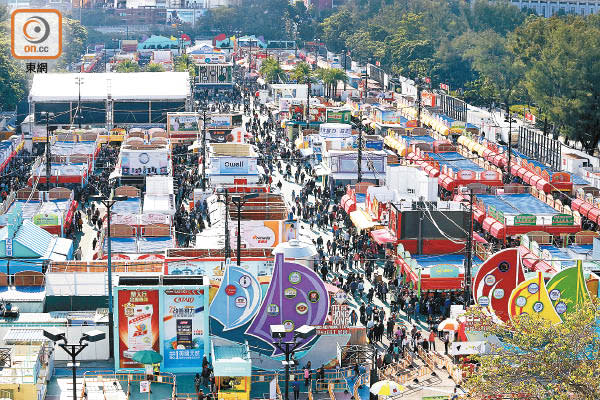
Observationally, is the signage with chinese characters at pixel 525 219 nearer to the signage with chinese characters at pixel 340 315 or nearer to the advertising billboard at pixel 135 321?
the signage with chinese characters at pixel 340 315

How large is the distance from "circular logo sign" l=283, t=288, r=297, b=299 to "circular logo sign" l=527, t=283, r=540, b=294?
7741 millimetres

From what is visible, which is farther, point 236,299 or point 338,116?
point 338,116

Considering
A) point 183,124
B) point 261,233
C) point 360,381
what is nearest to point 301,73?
point 183,124

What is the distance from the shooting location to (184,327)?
3806 cm

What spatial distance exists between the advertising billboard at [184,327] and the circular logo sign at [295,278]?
286 cm

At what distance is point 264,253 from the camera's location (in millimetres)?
44719

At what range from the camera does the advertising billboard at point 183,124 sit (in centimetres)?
8300

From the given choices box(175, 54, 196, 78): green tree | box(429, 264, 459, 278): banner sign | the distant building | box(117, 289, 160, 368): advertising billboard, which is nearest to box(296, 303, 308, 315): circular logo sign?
box(117, 289, 160, 368): advertising billboard

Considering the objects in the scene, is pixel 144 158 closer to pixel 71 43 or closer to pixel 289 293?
pixel 289 293

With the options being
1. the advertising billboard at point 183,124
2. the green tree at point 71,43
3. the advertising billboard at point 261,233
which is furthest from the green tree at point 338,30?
the advertising billboard at point 261,233

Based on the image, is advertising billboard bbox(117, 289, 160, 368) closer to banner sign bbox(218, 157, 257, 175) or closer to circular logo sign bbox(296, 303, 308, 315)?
circular logo sign bbox(296, 303, 308, 315)

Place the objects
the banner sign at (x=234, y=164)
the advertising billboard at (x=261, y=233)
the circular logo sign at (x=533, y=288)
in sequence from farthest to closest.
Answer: the banner sign at (x=234, y=164) < the advertising billboard at (x=261, y=233) < the circular logo sign at (x=533, y=288)

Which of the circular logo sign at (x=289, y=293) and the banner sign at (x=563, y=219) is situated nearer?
the circular logo sign at (x=289, y=293)

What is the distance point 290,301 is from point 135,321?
200 inches
